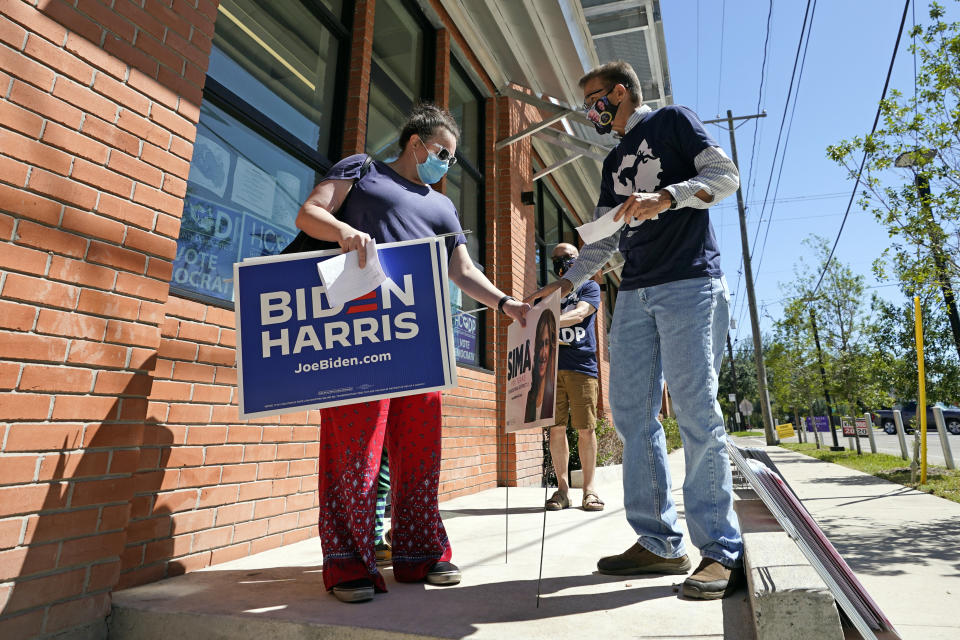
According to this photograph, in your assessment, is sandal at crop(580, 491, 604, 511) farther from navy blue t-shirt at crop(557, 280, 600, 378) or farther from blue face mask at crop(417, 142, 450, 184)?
blue face mask at crop(417, 142, 450, 184)

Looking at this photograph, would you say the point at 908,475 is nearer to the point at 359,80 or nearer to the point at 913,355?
the point at 913,355

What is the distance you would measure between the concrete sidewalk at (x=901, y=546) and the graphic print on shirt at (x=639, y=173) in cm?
204

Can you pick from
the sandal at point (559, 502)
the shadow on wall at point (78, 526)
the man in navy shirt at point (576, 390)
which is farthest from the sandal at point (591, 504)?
the shadow on wall at point (78, 526)

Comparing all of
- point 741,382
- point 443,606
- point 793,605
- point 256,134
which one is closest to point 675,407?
point 793,605

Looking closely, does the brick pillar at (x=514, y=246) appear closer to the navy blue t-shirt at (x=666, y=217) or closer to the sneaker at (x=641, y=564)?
the sneaker at (x=641, y=564)

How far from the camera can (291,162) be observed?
3506 millimetres

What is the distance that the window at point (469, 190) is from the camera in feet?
19.1

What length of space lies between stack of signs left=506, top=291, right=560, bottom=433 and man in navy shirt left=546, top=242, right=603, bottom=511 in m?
1.91

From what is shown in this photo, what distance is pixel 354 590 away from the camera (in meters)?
1.84

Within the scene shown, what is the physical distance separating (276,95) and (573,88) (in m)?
4.71

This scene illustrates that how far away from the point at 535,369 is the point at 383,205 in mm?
925

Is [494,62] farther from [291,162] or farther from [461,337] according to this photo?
[291,162]

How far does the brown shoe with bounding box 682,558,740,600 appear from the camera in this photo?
1792 mm

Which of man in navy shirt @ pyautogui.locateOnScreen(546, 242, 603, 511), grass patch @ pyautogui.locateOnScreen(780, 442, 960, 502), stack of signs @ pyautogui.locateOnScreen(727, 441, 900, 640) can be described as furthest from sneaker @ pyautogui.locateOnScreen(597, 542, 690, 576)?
grass patch @ pyautogui.locateOnScreen(780, 442, 960, 502)
